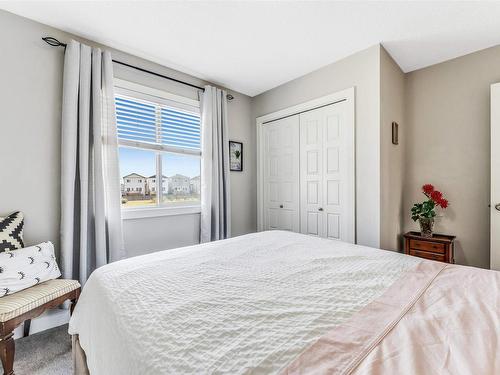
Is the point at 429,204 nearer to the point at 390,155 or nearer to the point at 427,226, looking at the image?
Result: the point at 427,226

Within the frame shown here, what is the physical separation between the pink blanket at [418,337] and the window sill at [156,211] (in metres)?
2.35

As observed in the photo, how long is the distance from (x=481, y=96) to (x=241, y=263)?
119 inches

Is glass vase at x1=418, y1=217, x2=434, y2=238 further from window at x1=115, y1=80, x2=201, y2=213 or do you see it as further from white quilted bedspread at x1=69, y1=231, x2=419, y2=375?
window at x1=115, y1=80, x2=201, y2=213

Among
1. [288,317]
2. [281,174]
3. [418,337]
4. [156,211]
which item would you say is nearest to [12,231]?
[156,211]

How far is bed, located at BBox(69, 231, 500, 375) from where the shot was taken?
66 cm

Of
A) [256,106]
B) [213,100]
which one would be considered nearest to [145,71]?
[213,100]

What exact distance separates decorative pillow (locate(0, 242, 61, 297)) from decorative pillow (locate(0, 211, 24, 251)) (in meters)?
0.07

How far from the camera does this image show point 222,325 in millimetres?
823

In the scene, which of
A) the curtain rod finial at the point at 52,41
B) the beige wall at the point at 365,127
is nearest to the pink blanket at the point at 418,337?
the beige wall at the point at 365,127

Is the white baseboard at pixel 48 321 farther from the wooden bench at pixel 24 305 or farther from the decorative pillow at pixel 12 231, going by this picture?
the decorative pillow at pixel 12 231

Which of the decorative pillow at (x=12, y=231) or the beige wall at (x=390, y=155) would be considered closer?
the decorative pillow at (x=12, y=231)

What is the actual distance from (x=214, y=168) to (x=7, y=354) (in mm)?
2339

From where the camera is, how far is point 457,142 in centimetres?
267

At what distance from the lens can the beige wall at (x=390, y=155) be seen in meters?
2.47
